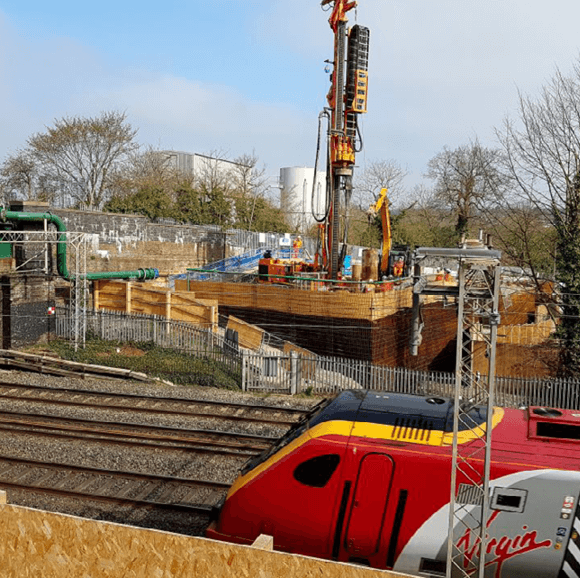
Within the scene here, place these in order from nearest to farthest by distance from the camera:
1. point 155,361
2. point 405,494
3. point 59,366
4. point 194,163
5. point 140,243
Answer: point 405,494, point 59,366, point 155,361, point 140,243, point 194,163

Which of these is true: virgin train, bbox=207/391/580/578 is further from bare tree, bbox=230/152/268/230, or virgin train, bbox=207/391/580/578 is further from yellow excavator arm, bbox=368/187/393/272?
bare tree, bbox=230/152/268/230

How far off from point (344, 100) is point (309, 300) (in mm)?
9497

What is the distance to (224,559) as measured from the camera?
→ 5656 mm

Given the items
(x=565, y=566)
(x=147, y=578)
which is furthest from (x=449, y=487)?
(x=147, y=578)

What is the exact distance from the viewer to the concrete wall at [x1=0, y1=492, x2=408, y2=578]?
551cm

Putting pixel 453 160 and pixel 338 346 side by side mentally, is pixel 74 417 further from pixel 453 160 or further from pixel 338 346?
pixel 453 160

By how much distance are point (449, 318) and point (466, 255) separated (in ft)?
62.8

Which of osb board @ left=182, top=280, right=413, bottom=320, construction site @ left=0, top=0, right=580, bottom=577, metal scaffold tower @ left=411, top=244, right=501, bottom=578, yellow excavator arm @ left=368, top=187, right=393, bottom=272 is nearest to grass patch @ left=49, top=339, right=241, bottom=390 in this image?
construction site @ left=0, top=0, right=580, bottom=577

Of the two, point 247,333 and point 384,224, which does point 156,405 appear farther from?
point 384,224

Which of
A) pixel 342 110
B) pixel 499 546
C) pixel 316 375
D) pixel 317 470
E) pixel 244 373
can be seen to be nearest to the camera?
pixel 499 546

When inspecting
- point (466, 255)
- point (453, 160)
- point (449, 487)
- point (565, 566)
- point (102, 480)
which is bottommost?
point (102, 480)

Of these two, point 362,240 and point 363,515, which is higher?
point 362,240

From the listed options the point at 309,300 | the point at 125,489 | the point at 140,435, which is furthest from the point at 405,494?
the point at 309,300

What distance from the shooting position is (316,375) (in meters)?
19.4
